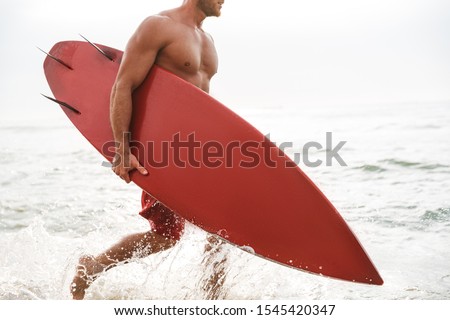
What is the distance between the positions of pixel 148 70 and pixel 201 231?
2.37ft

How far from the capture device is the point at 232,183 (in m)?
2.22

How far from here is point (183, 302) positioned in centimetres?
244

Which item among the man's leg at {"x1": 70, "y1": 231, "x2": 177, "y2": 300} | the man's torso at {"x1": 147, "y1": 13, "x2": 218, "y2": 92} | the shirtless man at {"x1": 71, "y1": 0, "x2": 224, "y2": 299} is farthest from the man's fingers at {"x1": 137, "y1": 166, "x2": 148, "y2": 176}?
the man's torso at {"x1": 147, "y1": 13, "x2": 218, "y2": 92}

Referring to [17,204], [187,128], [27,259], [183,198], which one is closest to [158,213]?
[183,198]

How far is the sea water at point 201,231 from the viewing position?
2711mm

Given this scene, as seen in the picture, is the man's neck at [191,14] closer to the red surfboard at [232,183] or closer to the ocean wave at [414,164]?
the red surfboard at [232,183]

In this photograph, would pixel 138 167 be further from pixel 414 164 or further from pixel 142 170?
pixel 414 164

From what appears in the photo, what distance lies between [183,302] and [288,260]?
1.78 feet

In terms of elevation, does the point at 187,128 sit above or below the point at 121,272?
above

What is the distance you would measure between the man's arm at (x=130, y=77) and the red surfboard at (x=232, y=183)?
0.06 m

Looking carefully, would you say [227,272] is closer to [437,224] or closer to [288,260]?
[288,260]

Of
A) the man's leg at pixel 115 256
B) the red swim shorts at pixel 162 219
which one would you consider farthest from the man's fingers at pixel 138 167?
the man's leg at pixel 115 256

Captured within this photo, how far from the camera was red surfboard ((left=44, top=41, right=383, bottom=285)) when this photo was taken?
7.22ft

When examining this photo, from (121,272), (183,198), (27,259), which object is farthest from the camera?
(27,259)
